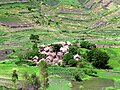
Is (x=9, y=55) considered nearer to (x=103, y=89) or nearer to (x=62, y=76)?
(x=62, y=76)

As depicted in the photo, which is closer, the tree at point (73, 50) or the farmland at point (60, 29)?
the farmland at point (60, 29)

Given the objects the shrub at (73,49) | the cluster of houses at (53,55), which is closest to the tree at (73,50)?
the shrub at (73,49)

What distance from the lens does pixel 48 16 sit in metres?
170

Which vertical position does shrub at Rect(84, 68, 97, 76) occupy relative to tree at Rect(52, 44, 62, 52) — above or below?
below

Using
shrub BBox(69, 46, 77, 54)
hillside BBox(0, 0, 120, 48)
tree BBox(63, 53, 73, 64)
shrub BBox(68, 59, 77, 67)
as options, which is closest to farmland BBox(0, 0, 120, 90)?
hillside BBox(0, 0, 120, 48)

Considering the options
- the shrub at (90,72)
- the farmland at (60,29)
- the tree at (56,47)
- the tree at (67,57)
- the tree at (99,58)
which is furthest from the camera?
the tree at (56,47)

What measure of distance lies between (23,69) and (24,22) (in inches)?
2617

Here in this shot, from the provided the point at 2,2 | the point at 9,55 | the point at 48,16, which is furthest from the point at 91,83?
the point at 2,2

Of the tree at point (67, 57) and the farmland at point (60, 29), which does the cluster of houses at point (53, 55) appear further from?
the farmland at point (60, 29)

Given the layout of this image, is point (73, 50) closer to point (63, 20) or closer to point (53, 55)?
point (53, 55)

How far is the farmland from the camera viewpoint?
8471 centimetres

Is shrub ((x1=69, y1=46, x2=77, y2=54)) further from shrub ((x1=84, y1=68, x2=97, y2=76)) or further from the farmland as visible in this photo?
shrub ((x1=84, y1=68, x2=97, y2=76))

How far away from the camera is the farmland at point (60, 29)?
3335 inches

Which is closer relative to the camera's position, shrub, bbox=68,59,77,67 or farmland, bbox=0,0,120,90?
farmland, bbox=0,0,120,90
